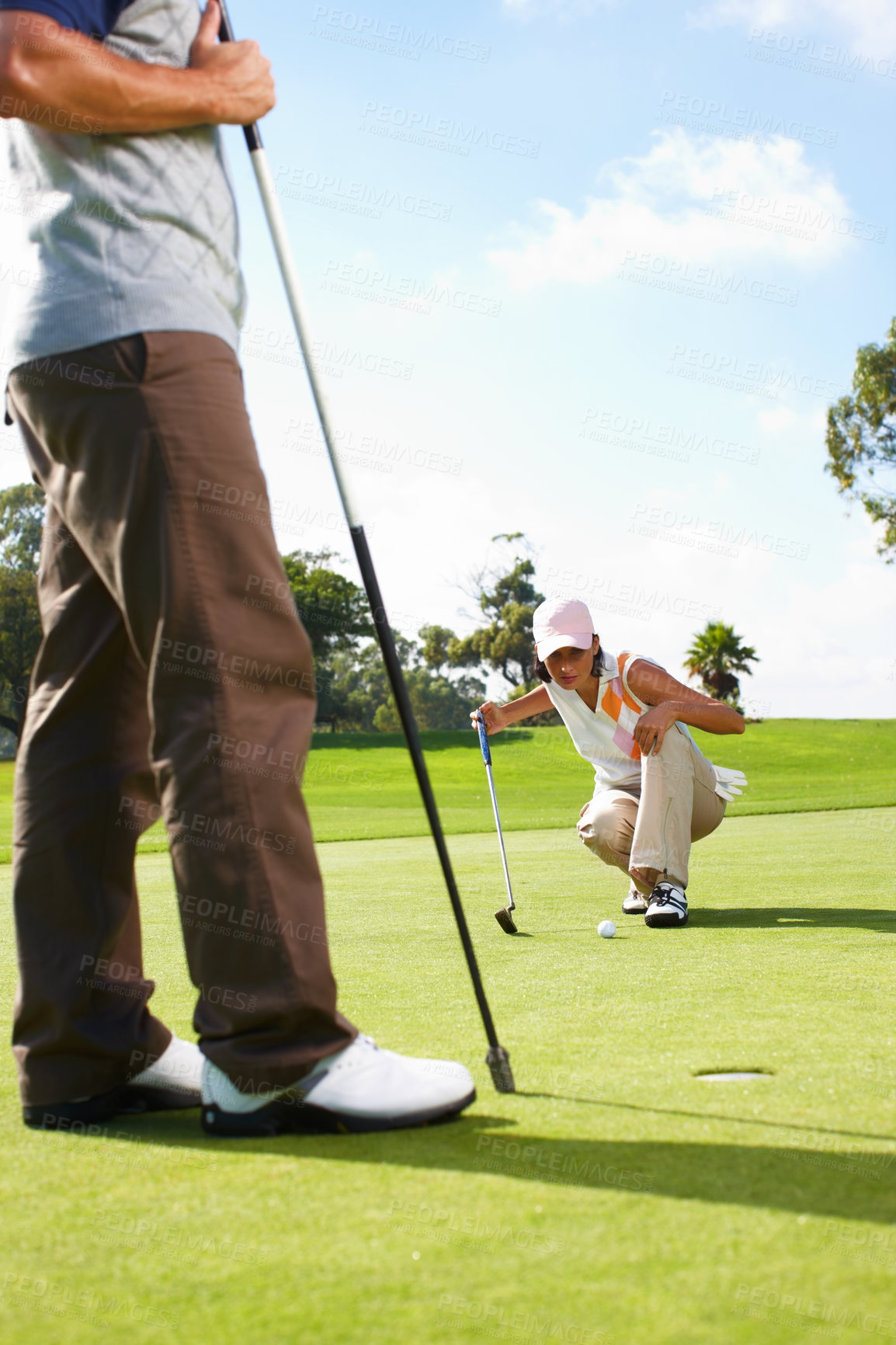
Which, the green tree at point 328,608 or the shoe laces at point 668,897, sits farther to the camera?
the green tree at point 328,608

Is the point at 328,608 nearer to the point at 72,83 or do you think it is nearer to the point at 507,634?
the point at 507,634

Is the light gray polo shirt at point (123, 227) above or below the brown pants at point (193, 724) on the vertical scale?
above

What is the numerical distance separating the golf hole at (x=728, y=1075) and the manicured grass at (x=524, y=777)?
32.2 ft

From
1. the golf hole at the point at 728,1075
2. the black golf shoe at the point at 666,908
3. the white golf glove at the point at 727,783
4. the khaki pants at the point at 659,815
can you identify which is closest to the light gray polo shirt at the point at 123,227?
the golf hole at the point at 728,1075

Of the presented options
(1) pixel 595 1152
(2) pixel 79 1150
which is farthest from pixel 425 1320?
(2) pixel 79 1150

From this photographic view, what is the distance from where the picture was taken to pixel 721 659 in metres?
47.5

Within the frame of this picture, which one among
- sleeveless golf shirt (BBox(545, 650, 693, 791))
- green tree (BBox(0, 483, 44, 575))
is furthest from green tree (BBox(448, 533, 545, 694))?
sleeveless golf shirt (BBox(545, 650, 693, 791))

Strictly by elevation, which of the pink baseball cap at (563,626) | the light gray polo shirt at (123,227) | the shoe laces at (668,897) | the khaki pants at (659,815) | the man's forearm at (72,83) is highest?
the man's forearm at (72,83)

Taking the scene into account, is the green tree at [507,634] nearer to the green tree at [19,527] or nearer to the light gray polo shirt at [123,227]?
the green tree at [19,527]

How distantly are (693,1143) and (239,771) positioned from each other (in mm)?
916

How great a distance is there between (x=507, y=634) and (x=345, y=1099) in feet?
188

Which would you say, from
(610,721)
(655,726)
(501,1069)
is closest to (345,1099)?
(501,1069)

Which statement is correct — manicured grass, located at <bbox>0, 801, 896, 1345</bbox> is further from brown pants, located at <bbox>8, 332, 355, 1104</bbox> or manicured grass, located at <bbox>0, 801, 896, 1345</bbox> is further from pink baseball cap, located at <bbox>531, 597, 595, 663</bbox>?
pink baseball cap, located at <bbox>531, 597, 595, 663</bbox>

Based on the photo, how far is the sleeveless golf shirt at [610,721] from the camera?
209 inches
